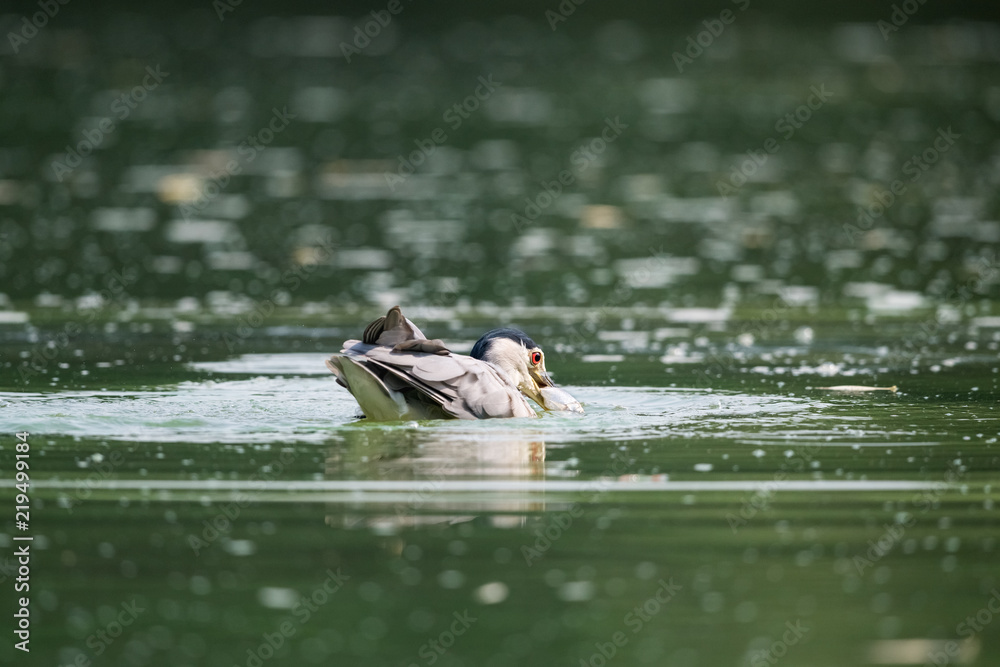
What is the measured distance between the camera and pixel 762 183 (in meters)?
24.3

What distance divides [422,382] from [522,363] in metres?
1.08

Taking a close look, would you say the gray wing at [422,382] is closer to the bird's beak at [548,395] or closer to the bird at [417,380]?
the bird at [417,380]

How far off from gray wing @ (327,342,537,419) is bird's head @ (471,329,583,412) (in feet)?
0.99

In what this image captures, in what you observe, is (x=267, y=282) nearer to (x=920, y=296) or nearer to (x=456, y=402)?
(x=920, y=296)

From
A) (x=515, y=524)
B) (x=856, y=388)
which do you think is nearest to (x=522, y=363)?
(x=856, y=388)

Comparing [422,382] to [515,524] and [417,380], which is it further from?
[515,524]

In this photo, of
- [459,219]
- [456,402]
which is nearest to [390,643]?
[456,402]

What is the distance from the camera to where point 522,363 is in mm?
10219

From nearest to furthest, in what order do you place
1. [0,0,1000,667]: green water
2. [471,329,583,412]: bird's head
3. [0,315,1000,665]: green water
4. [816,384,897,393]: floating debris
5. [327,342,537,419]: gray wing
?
[0,315,1000,665]: green water, [0,0,1000,667]: green water, [327,342,537,419]: gray wing, [471,329,583,412]: bird's head, [816,384,897,393]: floating debris

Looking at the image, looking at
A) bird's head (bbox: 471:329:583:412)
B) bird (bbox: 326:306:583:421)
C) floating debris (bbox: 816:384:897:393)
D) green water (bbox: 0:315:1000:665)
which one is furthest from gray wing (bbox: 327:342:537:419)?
Answer: floating debris (bbox: 816:384:897:393)

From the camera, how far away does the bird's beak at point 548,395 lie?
392 inches

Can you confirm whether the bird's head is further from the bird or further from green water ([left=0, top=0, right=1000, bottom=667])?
green water ([left=0, top=0, right=1000, bottom=667])

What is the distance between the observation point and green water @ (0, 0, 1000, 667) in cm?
625

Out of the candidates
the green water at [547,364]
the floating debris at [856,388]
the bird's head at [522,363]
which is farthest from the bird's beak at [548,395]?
the floating debris at [856,388]
